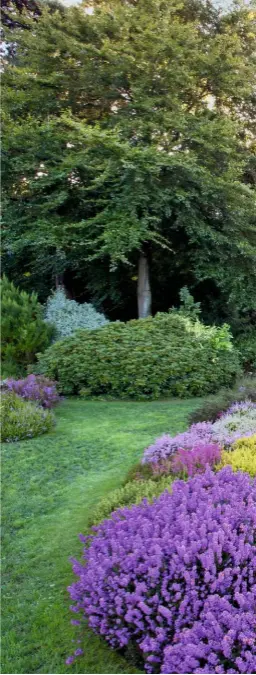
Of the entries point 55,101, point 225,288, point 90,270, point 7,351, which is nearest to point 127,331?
point 7,351

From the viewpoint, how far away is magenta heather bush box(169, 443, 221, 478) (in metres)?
3.24

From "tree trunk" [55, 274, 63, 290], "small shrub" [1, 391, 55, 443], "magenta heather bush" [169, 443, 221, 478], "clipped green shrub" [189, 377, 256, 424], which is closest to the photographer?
"magenta heather bush" [169, 443, 221, 478]

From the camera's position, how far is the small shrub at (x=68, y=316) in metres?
10.3

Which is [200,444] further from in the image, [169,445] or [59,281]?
[59,281]

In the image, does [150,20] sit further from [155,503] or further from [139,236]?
[155,503]

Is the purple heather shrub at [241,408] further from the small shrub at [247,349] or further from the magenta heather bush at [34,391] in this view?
the small shrub at [247,349]

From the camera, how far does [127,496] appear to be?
3.18m

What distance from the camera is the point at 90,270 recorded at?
12.5m

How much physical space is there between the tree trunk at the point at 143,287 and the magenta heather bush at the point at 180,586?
9.59 meters

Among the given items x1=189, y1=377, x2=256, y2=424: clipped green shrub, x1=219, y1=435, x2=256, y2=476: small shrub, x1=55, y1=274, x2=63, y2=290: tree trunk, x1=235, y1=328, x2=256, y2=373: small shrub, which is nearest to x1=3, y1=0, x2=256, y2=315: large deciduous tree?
x1=55, y1=274, x2=63, y2=290: tree trunk

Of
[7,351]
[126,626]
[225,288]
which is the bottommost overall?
[126,626]

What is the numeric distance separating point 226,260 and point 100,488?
810 cm

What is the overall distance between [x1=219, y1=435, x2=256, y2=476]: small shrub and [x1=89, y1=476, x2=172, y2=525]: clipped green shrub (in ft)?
1.24

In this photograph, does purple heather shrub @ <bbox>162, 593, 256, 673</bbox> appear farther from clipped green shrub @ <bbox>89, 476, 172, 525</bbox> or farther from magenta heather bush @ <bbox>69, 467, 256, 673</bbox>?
clipped green shrub @ <bbox>89, 476, 172, 525</bbox>
